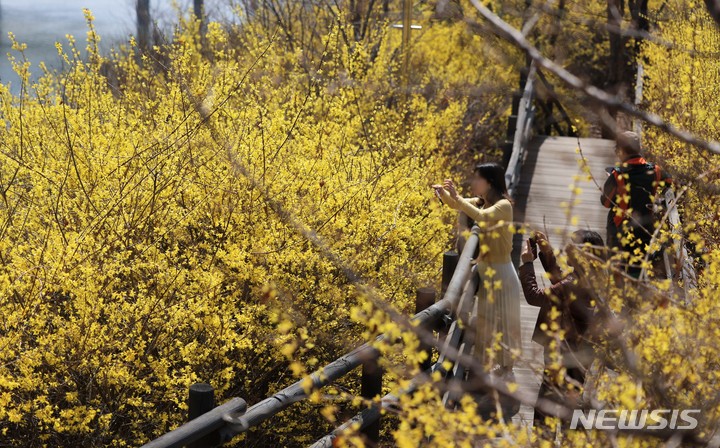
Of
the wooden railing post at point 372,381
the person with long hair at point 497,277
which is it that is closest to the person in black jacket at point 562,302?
the person with long hair at point 497,277

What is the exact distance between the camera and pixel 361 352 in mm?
4250

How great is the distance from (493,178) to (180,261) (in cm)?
210

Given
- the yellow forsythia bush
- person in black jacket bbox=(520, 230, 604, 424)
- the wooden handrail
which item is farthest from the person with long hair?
the wooden handrail

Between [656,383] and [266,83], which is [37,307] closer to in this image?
[656,383]

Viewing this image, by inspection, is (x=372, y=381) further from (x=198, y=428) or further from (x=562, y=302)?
(x=562, y=302)

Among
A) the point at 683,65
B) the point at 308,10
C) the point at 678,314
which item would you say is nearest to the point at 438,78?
the point at 308,10

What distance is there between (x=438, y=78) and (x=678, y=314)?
538 inches

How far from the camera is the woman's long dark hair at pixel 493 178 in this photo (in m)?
6.20

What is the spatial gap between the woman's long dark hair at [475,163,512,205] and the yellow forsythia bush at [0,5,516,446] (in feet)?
1.99

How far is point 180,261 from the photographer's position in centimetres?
645

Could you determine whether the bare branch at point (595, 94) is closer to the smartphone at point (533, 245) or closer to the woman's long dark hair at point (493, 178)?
the smartphone at point (533, 245)

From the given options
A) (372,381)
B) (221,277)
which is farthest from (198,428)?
(221,277)

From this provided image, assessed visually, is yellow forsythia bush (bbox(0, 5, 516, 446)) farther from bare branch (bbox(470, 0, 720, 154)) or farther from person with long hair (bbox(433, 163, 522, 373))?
bare branch (bbox(470, 0, 720, 154))

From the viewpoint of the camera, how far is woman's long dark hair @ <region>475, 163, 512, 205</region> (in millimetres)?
6203
